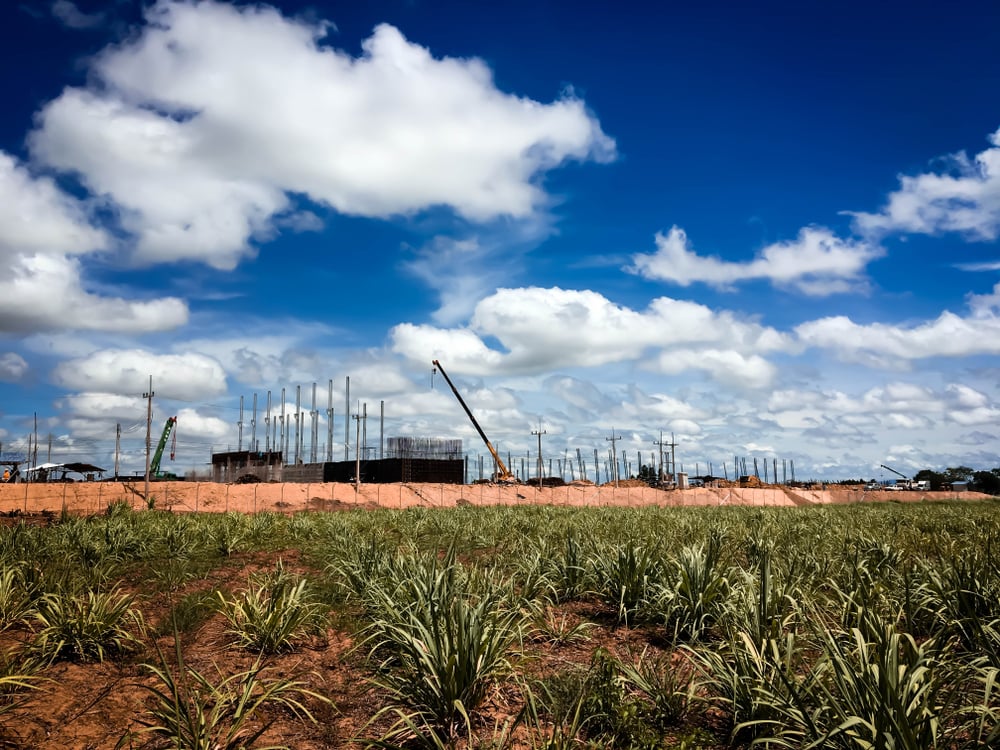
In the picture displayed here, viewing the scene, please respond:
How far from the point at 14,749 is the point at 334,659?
236 centimetres

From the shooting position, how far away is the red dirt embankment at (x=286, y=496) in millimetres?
34406

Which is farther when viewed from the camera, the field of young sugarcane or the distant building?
the distant building

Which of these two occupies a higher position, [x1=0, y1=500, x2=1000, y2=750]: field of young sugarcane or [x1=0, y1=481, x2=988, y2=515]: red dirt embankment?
[x1=0, y1=500, x2=1000, y2=750]: field of young sugarcane

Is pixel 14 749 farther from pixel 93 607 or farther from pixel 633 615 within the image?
pixel 633 615

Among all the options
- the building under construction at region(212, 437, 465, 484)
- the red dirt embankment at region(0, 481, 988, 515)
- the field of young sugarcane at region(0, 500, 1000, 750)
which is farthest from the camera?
the building under construction at region(212, 437, 465, 484)

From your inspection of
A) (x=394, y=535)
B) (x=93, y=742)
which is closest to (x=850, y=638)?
(x=93, y=742)

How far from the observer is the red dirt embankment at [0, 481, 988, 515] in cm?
3441

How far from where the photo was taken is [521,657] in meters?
5.13

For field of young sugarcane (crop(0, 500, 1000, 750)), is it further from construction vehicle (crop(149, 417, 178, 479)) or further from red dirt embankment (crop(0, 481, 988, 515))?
construction vehicle (crop(149, 417, 178, 479))

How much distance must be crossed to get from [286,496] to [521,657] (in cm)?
3705

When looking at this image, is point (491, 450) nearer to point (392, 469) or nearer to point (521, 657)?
point (392, 469)

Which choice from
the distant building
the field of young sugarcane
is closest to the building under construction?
the distant building

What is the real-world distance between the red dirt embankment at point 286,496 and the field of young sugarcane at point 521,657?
21.6 m

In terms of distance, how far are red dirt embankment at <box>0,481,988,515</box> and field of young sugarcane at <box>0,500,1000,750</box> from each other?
2159 cm
